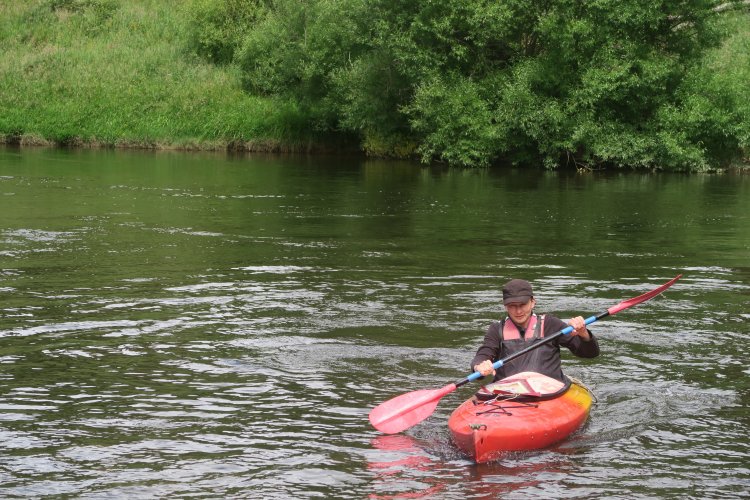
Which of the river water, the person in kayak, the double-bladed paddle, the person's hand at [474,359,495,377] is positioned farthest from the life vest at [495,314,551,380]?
the river water

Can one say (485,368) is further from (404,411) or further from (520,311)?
(404,411)

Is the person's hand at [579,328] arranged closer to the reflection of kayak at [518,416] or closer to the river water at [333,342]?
the reflection of kayak at [518,416]

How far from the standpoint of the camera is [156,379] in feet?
31.9

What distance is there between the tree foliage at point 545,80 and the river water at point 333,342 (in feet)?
36.8

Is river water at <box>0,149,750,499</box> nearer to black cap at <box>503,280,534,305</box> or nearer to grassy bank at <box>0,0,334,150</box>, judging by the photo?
black cap at <box>503,280,534,305</box>

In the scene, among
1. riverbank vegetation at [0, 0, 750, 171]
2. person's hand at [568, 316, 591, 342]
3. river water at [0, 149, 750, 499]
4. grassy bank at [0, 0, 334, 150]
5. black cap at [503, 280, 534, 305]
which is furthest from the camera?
grassy bank at [0, 0, 334, 150]

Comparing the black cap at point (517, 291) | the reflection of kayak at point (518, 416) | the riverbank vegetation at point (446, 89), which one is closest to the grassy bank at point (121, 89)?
the riverbank vegetation at point (446, 89)

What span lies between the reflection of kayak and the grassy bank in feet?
127

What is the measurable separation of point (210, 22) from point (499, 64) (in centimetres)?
1802

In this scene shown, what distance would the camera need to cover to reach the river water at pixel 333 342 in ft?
24.5

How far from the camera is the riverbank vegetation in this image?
117 ft

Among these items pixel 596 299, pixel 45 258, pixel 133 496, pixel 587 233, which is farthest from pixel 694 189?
pixel 133 496

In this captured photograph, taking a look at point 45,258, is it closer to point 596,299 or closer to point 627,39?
point 596,299

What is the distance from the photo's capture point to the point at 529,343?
28.3 feet
